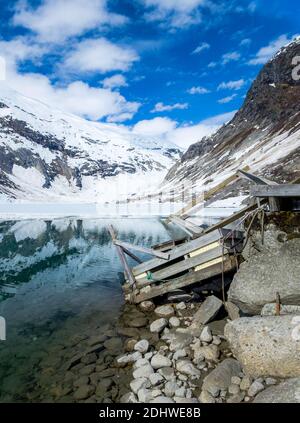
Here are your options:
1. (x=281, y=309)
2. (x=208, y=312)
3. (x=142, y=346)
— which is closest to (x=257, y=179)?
(x=281, y=309)

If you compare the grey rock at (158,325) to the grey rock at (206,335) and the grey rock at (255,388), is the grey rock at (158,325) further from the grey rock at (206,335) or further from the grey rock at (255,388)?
the grey rock at (255,388)

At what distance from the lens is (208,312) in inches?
486

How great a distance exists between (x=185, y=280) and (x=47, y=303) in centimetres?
748

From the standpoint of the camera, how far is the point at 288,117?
134m

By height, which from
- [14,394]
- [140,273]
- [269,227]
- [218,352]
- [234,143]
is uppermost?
[234,143]

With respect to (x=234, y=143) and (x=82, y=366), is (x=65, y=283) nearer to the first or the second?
(x=82, y=366)

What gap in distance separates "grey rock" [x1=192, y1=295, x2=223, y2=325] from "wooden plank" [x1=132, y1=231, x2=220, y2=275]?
2.07 m

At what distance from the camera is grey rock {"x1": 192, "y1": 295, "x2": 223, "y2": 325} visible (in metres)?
12.1

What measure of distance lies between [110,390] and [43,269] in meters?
18.4

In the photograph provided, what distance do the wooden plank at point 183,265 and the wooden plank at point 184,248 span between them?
0.30m

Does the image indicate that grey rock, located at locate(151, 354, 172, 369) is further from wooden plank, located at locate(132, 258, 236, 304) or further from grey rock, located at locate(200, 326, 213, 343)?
wooden plank, located at locate(132, 258, 236, 304)

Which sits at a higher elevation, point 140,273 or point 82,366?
point 140,273

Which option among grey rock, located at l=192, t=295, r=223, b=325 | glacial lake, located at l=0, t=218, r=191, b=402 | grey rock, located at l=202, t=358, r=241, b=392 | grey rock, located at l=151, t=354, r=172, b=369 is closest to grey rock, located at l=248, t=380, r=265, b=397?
grey rock, located at l=202, t=358, r=241, b=392
